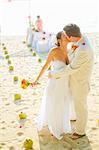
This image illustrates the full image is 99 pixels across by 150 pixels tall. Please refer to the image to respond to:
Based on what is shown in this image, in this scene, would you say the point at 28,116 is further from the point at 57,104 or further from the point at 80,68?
the point at 80,68

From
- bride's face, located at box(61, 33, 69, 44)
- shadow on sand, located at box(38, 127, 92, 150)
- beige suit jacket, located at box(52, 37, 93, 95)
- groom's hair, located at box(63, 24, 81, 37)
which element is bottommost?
shadow on sand, located at box(38, 127, 92, 150)

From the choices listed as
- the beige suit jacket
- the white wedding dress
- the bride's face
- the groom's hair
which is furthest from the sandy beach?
the groom's hair

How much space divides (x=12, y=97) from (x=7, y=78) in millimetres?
2319

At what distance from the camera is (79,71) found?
6.27 metres

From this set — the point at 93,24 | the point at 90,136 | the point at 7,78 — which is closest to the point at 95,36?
the point at 93,24

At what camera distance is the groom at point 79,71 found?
239 inches

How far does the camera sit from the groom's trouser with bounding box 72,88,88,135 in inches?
254

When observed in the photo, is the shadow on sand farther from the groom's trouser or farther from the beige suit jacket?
the beige suit jacket

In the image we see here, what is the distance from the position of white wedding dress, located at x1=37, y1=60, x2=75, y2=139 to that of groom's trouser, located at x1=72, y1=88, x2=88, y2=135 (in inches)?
9.2

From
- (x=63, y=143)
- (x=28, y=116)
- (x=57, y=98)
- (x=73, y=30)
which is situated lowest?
(x=63, y=143)

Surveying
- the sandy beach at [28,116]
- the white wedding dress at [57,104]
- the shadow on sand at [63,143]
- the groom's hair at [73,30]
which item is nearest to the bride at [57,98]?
the white wedding dress at [57,104]

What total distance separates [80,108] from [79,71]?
69 centimetres

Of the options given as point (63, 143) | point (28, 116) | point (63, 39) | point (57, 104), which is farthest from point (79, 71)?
point (28, 116)

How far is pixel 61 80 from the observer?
656cm
